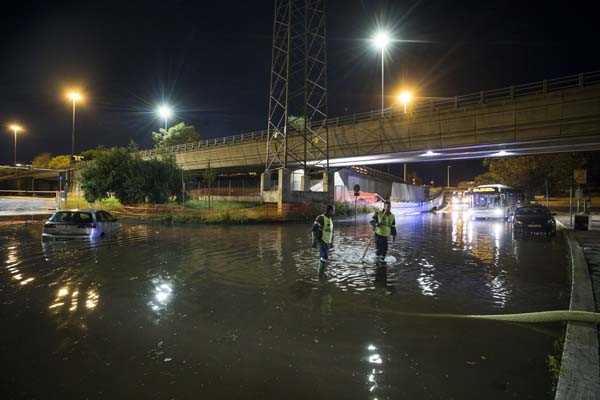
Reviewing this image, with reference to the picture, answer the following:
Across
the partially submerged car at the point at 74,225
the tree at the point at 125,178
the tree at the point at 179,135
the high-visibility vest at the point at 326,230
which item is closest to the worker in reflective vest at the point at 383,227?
the high-visibility vest at the point at 326,230

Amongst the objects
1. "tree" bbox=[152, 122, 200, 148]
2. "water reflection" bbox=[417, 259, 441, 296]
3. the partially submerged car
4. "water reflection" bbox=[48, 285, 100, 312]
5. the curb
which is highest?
"tree" bbox=[152, 122, 200, 148]

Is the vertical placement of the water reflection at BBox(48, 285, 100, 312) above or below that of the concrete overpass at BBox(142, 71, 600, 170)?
below

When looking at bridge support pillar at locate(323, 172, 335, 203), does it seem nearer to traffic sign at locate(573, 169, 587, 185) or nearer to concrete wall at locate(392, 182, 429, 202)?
traffic sign at locate(573, 169, 587, 185)

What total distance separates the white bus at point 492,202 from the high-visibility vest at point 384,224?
25542mm

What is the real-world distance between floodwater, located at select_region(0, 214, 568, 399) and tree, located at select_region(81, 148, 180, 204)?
22781 millimetres

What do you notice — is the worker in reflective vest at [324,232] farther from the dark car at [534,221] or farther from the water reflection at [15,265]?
the dark car at [534,221]

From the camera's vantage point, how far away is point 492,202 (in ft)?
108

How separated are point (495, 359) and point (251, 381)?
283 centimetres

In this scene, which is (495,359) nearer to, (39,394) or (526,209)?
(39,394)

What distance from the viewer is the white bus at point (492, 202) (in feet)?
106

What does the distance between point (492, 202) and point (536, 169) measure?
1715cm

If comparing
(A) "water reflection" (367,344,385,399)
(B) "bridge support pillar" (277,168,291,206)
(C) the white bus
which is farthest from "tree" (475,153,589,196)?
(A) "water reflection" (367,344,385,399)

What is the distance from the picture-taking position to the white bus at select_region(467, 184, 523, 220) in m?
32.4

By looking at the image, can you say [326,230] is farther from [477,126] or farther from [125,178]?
[125,178]
